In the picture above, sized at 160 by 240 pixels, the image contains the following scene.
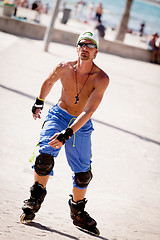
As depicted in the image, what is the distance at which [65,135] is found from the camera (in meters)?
3.45

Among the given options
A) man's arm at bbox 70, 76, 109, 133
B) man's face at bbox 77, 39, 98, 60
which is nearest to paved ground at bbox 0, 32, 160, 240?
man's arm at bbox 70, 76, 109, 133

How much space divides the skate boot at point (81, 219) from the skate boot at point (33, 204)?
41 centimetres

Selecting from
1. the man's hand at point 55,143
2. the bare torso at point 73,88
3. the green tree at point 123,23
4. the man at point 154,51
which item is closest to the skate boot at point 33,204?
the man's hand at point 55,143

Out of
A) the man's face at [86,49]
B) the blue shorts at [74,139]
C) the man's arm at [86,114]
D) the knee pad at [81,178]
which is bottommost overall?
the knee pad at [81,178]

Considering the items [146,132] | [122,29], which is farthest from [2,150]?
[122,29]

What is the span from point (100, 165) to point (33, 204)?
2.47 meters

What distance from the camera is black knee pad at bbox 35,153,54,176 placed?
141 inches

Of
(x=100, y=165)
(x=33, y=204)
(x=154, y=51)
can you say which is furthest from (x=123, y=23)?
(x=33, y=204)

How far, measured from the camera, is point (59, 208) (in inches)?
168

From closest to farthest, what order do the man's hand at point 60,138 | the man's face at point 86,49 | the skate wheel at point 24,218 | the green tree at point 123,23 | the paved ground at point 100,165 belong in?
the man's hand at point 60,138 < the skate wheel at point 24,218 < the man's face at point 86,49 < the paved ground at point 100,165 < the green tree at point 123,23

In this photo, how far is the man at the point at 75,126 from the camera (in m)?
3.59

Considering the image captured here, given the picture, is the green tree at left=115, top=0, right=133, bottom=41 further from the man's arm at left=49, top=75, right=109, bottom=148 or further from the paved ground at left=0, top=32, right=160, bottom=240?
the man's arm at left=49, top=75, right=109, bottom=148

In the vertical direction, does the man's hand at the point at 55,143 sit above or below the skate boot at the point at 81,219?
above

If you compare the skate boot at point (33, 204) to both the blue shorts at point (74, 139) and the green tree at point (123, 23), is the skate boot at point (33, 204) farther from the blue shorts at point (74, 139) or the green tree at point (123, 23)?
the green tree at point (123, 23)
